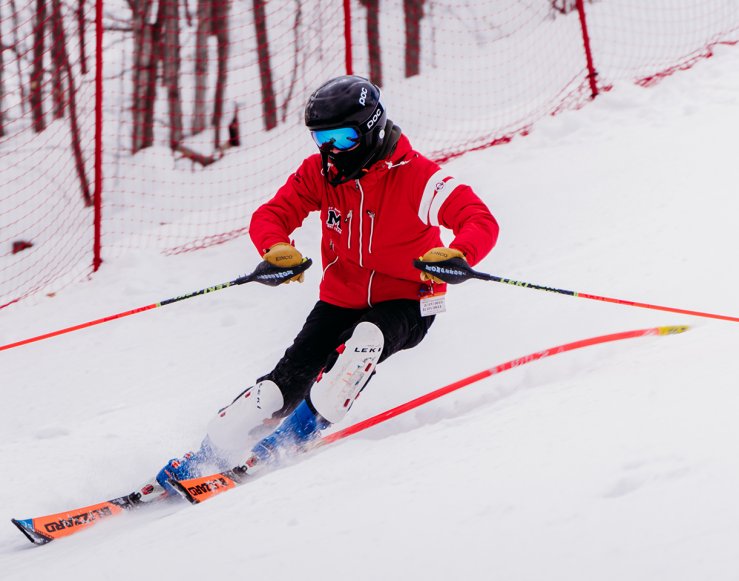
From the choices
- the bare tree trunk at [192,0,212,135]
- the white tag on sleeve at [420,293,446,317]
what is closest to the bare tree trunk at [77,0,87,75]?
the bare tree trunk at [192,0,212,135]

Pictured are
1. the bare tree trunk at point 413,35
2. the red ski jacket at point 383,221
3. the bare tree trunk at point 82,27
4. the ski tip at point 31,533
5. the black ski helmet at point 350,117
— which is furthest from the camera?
the bare tree trunk at point 413,35

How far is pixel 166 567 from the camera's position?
2227 mm

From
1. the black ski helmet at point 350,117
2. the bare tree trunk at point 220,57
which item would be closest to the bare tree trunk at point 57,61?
the bare tree trunk at point 220,57

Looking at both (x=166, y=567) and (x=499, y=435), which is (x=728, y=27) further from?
(x=166, y=567)

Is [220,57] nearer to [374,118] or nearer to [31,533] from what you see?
[374,118]

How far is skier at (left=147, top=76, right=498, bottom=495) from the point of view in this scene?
318 centimetres

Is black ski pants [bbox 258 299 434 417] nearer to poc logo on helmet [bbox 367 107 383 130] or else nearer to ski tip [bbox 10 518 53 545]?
poc logo on helmet [bbox 367 107 383 130]

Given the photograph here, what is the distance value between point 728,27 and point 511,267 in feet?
16.9

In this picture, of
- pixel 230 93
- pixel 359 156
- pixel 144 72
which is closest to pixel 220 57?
pixel 230 93

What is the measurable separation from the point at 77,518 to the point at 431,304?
5.03ft

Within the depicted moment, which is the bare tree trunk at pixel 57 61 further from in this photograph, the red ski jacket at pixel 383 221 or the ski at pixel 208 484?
the ski at pixel 208 484

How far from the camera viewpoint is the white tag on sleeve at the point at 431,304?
3359 mm

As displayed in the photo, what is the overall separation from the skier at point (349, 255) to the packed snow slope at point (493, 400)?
0.27 m

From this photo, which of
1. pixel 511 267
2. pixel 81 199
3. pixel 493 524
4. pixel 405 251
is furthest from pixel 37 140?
pixel 493 524
